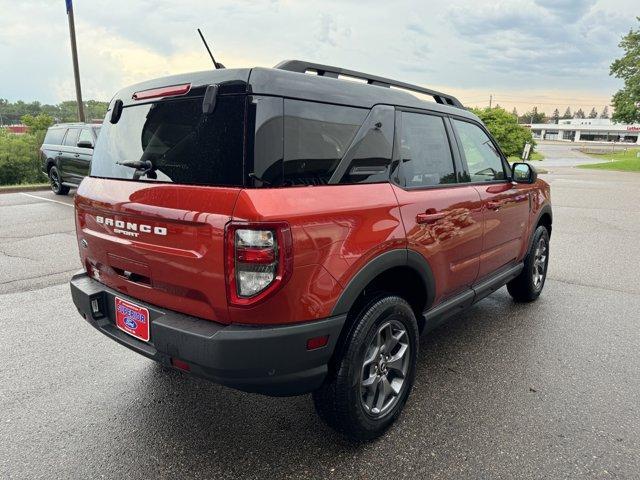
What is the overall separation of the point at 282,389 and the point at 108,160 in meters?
1.70

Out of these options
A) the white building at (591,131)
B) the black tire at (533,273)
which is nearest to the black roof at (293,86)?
the black tire at (533,273)

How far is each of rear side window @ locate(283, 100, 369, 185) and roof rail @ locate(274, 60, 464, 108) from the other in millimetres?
306

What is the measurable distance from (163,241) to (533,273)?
381 centimetres

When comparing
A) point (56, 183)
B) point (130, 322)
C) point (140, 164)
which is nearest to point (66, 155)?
point (56, 183)

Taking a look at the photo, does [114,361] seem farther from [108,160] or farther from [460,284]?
[460,284]

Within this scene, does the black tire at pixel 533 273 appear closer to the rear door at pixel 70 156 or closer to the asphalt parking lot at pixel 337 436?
the asphalt parking lot at pixel 337 436

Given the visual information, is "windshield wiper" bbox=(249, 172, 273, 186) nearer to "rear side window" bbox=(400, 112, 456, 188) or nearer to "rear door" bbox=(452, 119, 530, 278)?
"rear side window" bbox=(400, 112, 456, 188)

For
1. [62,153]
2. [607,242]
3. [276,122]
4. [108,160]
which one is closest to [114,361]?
[108,160]

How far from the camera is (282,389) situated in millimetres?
2125

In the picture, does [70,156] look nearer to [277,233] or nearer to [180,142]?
[180,142]

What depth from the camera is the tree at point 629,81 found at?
31.5 metres

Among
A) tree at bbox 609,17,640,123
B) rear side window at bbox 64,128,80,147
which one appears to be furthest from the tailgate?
tree at bbox 609,17,640,123

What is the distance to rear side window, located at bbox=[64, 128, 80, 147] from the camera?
11.2 meters

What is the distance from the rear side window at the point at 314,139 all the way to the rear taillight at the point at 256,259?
277 mm
